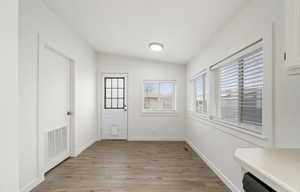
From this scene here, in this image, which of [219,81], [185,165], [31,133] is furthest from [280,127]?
[31,133]

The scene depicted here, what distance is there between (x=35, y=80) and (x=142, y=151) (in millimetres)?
2831

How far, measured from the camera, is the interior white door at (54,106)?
9.93ft

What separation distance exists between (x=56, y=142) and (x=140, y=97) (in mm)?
2921

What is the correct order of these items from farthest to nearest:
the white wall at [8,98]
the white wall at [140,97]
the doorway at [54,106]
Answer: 1. the white wall at [140,97]
2. the doorway at [54,106]
3. the white wall at [8,98]

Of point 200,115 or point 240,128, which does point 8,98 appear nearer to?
point 240,128

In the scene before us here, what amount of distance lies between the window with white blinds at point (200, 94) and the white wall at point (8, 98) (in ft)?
12.0

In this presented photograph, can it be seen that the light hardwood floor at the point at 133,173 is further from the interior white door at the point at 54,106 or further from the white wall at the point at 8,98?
the white wall at the point at 8,98

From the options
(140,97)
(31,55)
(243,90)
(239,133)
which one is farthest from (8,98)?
(140,97)

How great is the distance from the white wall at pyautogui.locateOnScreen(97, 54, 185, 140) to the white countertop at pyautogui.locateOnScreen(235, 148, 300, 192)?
488 cm

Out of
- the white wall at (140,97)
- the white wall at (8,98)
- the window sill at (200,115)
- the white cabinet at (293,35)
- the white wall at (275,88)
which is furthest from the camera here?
the white wall at (140,97)

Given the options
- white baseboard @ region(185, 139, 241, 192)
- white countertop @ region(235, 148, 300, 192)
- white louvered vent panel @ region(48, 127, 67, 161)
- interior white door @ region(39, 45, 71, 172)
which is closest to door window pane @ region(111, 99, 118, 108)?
interior white door @ region(39, 45, 71, 172)

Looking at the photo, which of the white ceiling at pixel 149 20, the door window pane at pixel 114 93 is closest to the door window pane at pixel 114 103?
the door window pane at pixel 114 93

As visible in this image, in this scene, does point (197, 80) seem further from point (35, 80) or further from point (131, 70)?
point (35, 80)

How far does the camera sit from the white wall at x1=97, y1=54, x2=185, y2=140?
6043 millimetres
